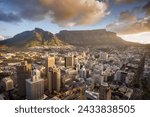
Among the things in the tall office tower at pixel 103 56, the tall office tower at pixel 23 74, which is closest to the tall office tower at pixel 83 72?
the tall office tower at pixel 103 56

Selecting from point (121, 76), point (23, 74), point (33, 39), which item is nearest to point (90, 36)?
point (33, 39)

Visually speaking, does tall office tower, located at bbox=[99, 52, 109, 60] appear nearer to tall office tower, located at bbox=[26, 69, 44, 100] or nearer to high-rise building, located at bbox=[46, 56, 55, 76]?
high-rise building, located at bbox=[46, 56, 55, 76]

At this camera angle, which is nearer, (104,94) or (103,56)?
(104,94)

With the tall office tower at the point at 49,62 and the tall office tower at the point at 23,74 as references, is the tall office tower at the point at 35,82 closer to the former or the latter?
A: the tall office tower at the point at 23,74

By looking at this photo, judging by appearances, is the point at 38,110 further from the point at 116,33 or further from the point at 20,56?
the point at 116,33

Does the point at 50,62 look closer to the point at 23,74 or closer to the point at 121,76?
the point at 23,74

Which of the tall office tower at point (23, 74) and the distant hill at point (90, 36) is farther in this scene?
the tall office tower at point (23, 74)

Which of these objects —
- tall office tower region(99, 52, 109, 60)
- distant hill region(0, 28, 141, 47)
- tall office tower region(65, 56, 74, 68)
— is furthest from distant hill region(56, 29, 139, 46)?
tall office tower region(65, 56, 74, 68)

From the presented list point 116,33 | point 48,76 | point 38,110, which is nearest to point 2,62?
point 48,76

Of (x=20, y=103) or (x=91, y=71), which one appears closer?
(x=20, y=103)
